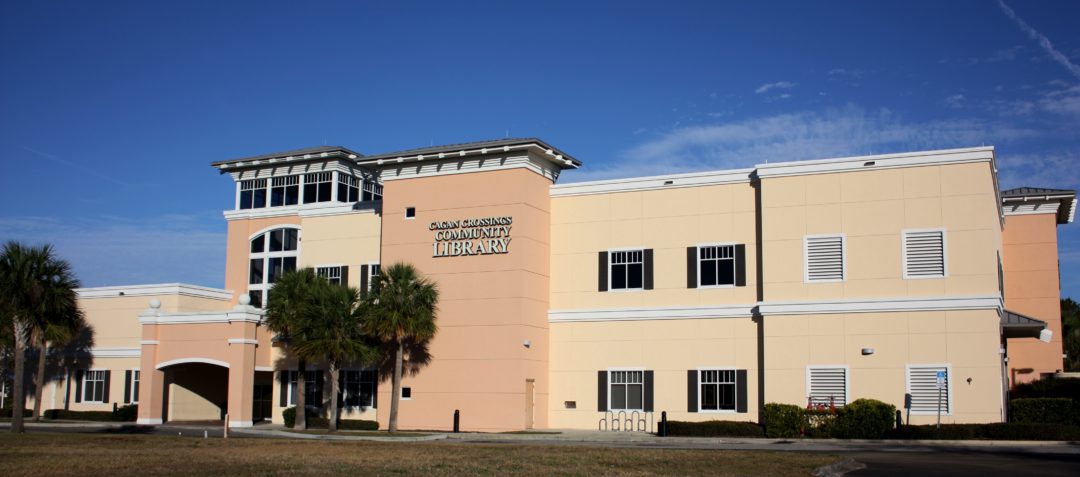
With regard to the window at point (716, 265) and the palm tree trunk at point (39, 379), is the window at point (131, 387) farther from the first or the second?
the window at point (716, 265)

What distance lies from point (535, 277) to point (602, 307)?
2.96 meters

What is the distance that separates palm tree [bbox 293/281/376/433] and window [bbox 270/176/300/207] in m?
11.6

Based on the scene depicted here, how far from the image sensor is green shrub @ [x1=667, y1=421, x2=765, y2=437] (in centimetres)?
3441

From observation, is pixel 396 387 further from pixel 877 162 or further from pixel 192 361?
pixel 877 162

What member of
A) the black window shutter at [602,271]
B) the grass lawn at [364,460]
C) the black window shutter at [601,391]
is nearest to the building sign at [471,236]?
the black window shutter at [602,271]

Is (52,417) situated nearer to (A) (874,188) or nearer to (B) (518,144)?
(B) (518,144)

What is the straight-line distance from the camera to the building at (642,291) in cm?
3488

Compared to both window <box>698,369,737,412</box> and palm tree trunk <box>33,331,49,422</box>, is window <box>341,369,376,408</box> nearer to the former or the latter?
palm tree trunk <box>33,331,49,422</box>

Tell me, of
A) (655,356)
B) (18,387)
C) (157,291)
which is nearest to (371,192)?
(157,291)

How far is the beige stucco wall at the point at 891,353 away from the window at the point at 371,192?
23709 millimetres

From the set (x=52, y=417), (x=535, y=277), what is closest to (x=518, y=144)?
(x=535, y=277)

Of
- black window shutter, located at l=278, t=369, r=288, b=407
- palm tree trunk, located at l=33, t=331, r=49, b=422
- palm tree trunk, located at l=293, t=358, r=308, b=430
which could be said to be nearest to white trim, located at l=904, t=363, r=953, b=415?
palm tree trunk, located at l=293, t=358, r=308, b=430

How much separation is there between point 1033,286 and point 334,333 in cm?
3028

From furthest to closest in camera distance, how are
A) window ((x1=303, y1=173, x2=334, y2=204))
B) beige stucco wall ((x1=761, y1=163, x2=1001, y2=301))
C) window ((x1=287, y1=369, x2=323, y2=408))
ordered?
window ((x1=303, y1=173, x2=334, y2=204)), window ((x1=287, y1=369, x2=323, y2=408)), beige stucco wall ((x1=761, y1=163, x2=1001, y2=301))
